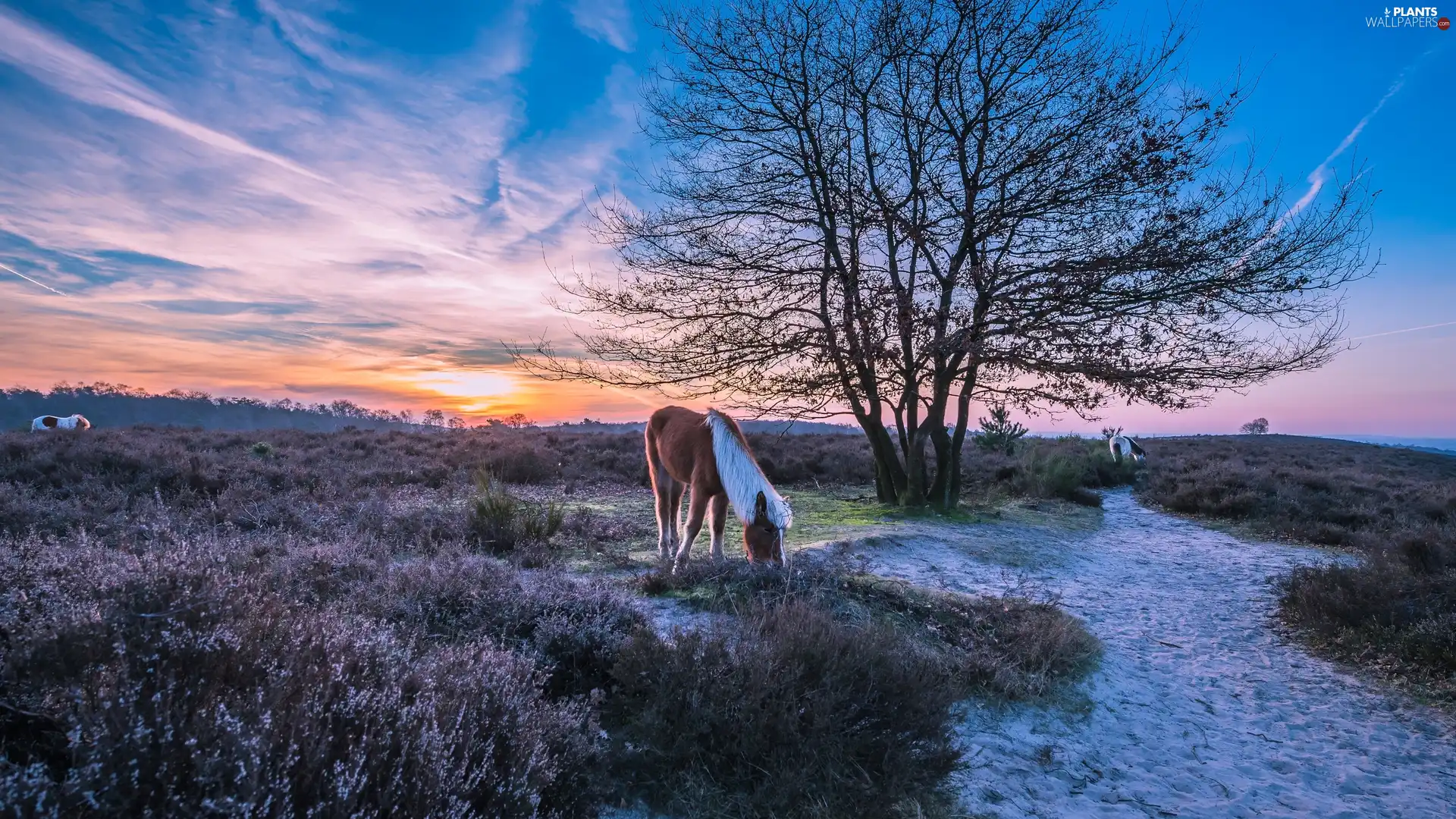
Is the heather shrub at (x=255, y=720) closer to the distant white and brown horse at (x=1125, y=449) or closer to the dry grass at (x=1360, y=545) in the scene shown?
the dry grass at (x=1360, y=545)

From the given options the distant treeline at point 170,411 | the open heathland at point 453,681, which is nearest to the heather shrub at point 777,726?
the open heathland at point 453,681

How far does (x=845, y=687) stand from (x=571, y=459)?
49.7 ft

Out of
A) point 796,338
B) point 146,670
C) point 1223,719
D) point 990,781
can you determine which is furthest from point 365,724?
point 796,338

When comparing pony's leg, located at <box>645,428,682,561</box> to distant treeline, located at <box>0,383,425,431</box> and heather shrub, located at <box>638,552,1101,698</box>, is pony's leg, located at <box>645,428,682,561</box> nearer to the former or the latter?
heather shrub, located at <box>638,552,1101,698</box>

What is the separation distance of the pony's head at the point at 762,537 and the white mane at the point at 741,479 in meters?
0.04

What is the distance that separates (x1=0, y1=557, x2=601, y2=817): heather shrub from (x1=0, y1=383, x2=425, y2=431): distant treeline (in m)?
33.5

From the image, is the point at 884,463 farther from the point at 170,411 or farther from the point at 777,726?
the point at 170,411

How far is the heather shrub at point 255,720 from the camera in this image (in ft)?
4.98

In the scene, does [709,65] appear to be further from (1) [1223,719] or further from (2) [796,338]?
(1) [1223,719]

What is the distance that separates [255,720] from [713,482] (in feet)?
16.5

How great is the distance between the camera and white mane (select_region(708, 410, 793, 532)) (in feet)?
19.3

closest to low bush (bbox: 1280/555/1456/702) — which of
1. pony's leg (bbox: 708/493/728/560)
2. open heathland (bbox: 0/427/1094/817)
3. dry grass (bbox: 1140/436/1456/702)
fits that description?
dry grass (bbox: 1140/436/1456/702)

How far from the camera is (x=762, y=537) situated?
5902mm

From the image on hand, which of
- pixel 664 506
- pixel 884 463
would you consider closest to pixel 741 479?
pixel 664 506
